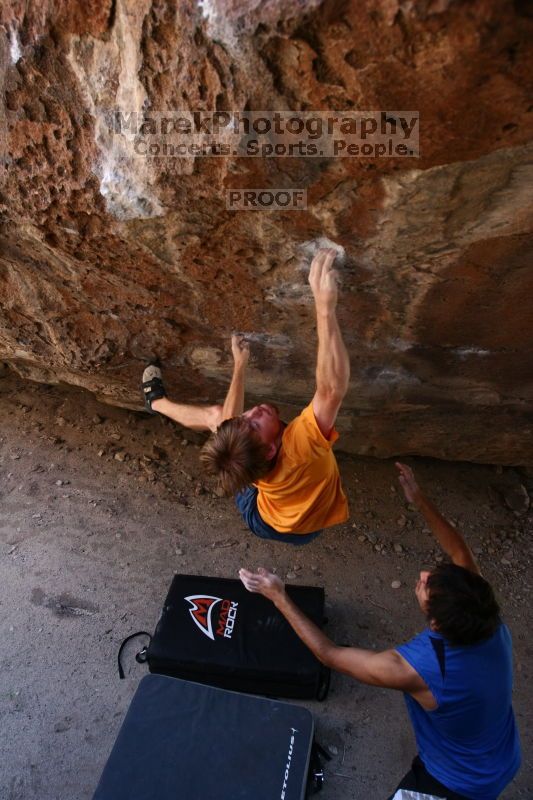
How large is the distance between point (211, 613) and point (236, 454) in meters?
1.37

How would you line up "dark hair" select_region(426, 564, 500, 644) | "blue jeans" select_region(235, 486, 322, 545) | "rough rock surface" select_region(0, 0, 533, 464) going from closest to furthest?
"rough rock surface" select_region(0, 0, 533, 464)
"dark hair" select_region(426, 564, 500, 644)
"blue jeans" select_region(235, 486, 322, 545)

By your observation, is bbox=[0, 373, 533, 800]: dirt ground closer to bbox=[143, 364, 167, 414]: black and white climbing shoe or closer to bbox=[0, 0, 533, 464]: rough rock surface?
bbox=[0, 0, 533, 464]: rough rock surface

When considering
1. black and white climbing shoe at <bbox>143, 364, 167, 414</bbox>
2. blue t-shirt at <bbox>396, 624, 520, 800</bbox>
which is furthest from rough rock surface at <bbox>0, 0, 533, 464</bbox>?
blue t-shirt at <bbox>396, 624, 520, 800</bbox>

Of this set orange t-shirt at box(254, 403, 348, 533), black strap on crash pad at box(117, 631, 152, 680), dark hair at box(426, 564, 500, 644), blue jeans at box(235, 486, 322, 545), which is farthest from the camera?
black strap on crash pad at box(117, 631, 152, 680)

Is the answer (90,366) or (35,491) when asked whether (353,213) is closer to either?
(90,366)

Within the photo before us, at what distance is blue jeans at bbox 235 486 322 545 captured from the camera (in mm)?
2836

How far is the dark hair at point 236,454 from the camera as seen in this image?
2.33 meters

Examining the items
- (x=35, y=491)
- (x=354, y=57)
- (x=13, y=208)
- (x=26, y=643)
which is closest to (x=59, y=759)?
(x=26, y=643)

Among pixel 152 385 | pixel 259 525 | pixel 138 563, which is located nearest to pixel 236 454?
pixel 259 525

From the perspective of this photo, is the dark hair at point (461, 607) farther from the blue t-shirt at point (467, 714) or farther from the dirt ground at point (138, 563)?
the dirt ground at point (138, 563)

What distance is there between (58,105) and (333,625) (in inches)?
111

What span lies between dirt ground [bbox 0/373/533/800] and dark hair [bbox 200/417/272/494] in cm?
146

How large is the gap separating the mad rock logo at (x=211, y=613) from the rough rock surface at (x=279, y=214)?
114 cm

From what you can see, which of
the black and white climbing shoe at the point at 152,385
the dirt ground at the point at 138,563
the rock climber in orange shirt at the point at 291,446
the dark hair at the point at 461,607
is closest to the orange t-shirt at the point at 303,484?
Answer: the rock climber in orange shirt at the point at 291,446
